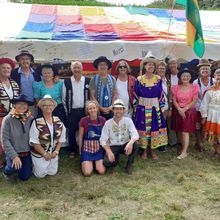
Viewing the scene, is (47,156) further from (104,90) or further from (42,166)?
(104,90)

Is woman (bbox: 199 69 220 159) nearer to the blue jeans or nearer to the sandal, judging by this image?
the sandal

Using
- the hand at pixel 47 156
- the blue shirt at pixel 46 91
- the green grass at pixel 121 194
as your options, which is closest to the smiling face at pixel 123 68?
the blue shirt at pixel 46 91

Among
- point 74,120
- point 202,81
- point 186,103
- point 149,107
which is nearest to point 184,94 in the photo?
point 186,103

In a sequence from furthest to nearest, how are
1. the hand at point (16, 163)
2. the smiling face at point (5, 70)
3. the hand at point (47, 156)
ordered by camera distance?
1. the smiling face at point (5, 70)
2. the hand at point (47, 156)
3. the hand at point (16, 163)

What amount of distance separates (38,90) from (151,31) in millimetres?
2512

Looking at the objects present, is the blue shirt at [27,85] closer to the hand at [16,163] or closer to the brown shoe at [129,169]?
the hand at [16,163]

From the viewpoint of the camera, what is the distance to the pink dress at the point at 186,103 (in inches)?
226

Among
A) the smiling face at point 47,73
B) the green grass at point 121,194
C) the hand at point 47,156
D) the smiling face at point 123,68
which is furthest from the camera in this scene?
the smiling face at point 123,68

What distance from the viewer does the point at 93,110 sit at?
5098 millimetres

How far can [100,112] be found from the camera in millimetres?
5605

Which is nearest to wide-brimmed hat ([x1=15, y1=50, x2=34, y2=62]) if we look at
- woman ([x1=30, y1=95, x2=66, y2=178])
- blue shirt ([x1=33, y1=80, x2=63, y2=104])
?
blue shirt ([x1=33, y1=80, x2=63, y2=104])

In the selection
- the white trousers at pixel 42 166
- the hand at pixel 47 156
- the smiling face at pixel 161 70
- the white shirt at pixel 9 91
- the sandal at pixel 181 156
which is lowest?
the sandal at pixel 181 156

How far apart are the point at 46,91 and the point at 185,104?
2.25m

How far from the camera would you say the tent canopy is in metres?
5.72
